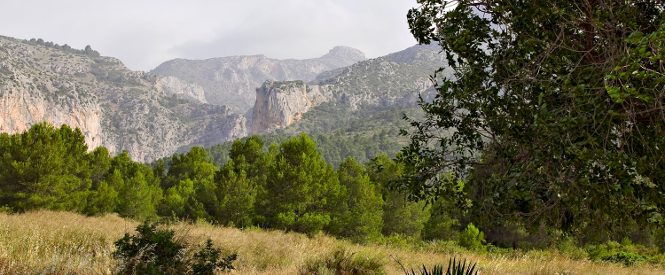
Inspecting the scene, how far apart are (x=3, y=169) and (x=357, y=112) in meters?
161

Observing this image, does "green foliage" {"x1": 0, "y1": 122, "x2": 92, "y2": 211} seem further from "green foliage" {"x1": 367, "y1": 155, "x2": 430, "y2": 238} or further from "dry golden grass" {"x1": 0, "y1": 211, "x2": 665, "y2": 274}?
"green foliage" {"x1": 367, "y1": 155, "x2": 430, "y2": 238}

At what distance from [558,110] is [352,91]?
181190 millimetres

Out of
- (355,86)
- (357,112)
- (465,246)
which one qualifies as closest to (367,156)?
(357,112)

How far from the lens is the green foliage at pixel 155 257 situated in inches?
194

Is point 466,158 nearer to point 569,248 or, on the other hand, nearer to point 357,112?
point 569,248

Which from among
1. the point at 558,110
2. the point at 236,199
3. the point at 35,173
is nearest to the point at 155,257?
the point at 558,110

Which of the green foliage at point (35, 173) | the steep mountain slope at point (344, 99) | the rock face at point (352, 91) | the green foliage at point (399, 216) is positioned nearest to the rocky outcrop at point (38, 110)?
the steep mountain slope at point (344, 99)

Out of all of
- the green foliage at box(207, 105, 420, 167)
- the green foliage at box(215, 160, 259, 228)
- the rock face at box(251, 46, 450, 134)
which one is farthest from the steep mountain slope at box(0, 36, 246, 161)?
the green foliage at box(215, 160, 259, 228)

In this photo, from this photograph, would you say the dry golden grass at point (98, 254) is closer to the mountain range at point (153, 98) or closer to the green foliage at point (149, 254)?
the green foliage at point (149, 254)

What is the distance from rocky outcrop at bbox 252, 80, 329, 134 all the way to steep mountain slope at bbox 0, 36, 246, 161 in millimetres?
28796

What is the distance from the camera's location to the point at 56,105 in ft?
392

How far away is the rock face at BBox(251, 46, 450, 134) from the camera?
17025cm

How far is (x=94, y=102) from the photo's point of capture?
5335 inches

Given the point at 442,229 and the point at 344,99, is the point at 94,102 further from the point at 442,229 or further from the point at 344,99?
the point at 442,229
